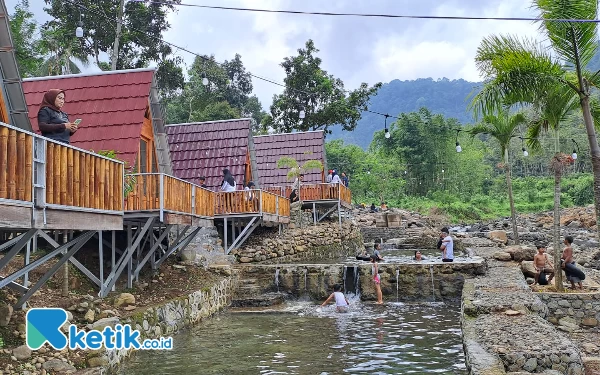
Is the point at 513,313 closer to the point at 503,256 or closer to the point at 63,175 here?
the point at 63,175

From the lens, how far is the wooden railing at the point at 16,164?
21.0 feet

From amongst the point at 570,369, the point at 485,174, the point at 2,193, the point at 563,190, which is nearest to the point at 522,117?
the point at 570,369

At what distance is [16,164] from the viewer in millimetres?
6672

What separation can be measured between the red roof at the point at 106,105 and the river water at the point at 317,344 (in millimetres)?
5000

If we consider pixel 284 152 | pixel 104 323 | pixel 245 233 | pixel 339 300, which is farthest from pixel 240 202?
pixel 284 152

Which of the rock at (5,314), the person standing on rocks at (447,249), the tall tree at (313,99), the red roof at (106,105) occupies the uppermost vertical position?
the tall tree at (313,99)

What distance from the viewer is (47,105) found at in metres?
8.70

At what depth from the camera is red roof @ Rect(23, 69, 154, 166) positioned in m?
13.8

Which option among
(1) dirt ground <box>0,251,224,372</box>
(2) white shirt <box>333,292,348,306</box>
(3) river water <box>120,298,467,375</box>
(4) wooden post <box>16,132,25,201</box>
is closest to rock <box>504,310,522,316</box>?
(3) river water <box>120,298,467,375</box>

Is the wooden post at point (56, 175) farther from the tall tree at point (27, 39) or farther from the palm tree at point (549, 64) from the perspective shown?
the tall tree at point (27, 39)

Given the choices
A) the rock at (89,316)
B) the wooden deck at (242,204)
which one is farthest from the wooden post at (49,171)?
the wooden deck at (242,204)

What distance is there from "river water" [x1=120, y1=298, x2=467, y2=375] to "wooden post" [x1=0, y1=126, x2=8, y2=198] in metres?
4.11

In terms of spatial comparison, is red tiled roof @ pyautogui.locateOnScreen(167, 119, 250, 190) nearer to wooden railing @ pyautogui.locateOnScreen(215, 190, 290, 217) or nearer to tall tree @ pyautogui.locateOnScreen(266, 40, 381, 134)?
wooden railing @ pyautogui.locateOnScreen(215, 190, 290, 217)

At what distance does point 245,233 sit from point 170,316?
8.73 m
